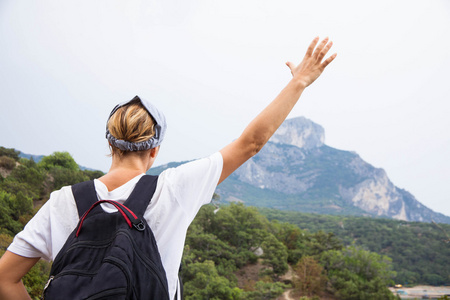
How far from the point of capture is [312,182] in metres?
143

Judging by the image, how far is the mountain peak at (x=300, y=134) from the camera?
162625mm

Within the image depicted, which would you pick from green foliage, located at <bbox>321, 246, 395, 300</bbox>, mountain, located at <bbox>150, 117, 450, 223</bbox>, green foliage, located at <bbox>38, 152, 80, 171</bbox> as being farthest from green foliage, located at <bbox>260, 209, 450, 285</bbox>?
mountain, located at <bbox>150, 117, 450, 223</bbox>

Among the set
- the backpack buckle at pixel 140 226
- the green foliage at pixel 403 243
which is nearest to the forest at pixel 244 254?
the green foliage at pixel 403 243

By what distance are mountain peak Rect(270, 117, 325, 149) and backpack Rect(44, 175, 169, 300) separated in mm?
163656

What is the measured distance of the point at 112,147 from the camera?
1215 millimetres

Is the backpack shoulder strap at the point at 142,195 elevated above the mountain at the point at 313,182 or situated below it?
below

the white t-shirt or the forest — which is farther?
the forest

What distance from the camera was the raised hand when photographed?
132 cm

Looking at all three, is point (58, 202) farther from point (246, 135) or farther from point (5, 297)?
point (246, 135)

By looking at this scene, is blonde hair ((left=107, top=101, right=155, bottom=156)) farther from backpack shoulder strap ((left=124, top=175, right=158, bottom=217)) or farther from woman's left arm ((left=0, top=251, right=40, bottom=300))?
woman's left arm ((left=0, top=251, right=40, bottom=300))

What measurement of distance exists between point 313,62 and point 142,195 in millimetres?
911

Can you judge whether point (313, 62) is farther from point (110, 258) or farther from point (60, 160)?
point (60, 160)

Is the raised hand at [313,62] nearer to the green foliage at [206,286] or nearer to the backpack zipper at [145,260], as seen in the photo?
the backpack zipper at [145,260]

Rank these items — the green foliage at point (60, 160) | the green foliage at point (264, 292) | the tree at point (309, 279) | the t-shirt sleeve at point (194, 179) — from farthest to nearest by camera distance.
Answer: the green foliage at point (60, 160), the tree at point (309, 279), the green foliage at point (264, 292), the t-shirt sleeve at point (194, 179)
